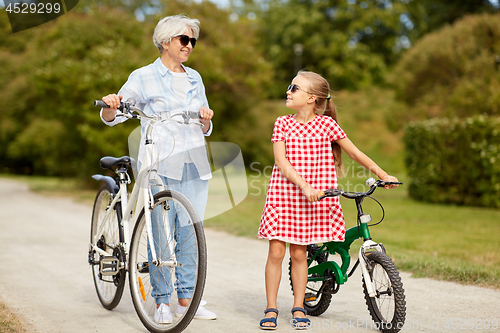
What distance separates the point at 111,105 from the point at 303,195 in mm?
1422

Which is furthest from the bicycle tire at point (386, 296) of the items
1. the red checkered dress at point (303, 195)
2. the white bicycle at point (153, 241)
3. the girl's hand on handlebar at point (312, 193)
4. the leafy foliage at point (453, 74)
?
the leafy foliage at point (453, 74)

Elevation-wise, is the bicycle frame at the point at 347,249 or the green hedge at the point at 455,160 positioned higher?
the green hedge at the point at 455,160

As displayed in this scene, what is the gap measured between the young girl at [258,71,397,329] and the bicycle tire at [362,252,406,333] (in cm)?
34

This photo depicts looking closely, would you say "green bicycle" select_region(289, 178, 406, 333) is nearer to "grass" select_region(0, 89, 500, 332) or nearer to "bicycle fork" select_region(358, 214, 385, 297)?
"bicycle fork" select_region(358, 214, 385, 297)

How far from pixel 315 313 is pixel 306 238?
29.5 inches

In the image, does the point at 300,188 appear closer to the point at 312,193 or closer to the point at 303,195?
the point at 303,195

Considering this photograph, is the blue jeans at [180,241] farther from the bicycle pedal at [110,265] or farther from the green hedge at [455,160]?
the green hedge at [455,160]

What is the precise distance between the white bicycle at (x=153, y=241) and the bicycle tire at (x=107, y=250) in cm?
1

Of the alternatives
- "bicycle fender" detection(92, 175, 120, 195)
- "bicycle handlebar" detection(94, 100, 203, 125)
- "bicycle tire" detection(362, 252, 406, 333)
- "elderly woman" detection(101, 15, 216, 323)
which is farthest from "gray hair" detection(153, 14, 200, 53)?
"bicycle tire" detection(362, 252, 406, 333)

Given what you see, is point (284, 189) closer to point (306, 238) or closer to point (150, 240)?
point (306, 238)

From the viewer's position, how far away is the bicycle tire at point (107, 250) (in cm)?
397

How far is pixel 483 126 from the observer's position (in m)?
12.8

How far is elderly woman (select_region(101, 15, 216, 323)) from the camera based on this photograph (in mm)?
3736

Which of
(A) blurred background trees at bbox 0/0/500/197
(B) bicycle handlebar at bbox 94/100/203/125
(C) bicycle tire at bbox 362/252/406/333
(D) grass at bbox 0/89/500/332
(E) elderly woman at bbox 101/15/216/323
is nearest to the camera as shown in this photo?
(C) bicycle tire at bbox 362/252/406/333
